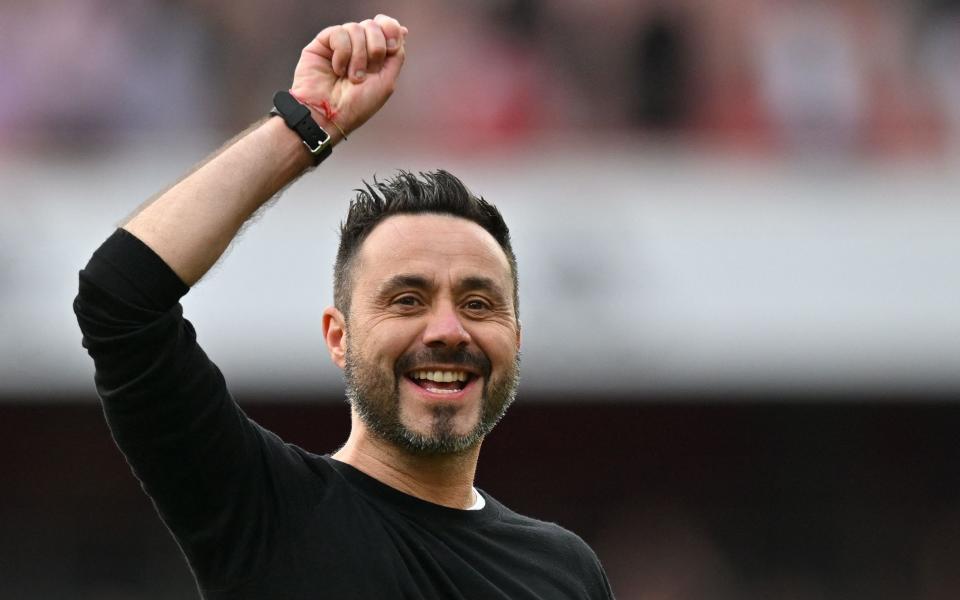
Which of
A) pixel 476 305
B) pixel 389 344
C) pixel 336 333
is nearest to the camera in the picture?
pixel 389 344

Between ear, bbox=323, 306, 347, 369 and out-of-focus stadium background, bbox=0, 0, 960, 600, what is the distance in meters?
6.05

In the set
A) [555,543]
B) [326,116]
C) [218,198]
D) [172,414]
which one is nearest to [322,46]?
[326,116]

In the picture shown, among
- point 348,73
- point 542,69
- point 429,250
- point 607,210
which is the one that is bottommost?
point 429,250

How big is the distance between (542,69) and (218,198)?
8.17 metres

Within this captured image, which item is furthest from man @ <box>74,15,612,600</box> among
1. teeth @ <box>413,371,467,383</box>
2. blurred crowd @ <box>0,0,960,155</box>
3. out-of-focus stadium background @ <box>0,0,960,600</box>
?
blurred crowd @ <box>0,0,960,155</box>

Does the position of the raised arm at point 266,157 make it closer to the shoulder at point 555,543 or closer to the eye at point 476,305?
the eye at point 476,305

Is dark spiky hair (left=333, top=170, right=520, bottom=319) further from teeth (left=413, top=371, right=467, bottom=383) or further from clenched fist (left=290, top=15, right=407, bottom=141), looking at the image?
clenched fist (left=290, top=15, right=407, bottom=141)

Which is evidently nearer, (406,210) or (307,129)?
(307,129)

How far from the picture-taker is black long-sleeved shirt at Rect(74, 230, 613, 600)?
2934 mm

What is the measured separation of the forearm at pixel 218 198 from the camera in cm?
298

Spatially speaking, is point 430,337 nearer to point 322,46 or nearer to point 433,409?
point 433,409

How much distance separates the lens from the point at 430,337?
3.38 m

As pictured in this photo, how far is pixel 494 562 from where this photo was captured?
344 centimetres

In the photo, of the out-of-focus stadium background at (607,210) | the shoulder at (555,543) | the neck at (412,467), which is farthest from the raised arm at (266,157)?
the out-of-focus stadium background at (607,210)
